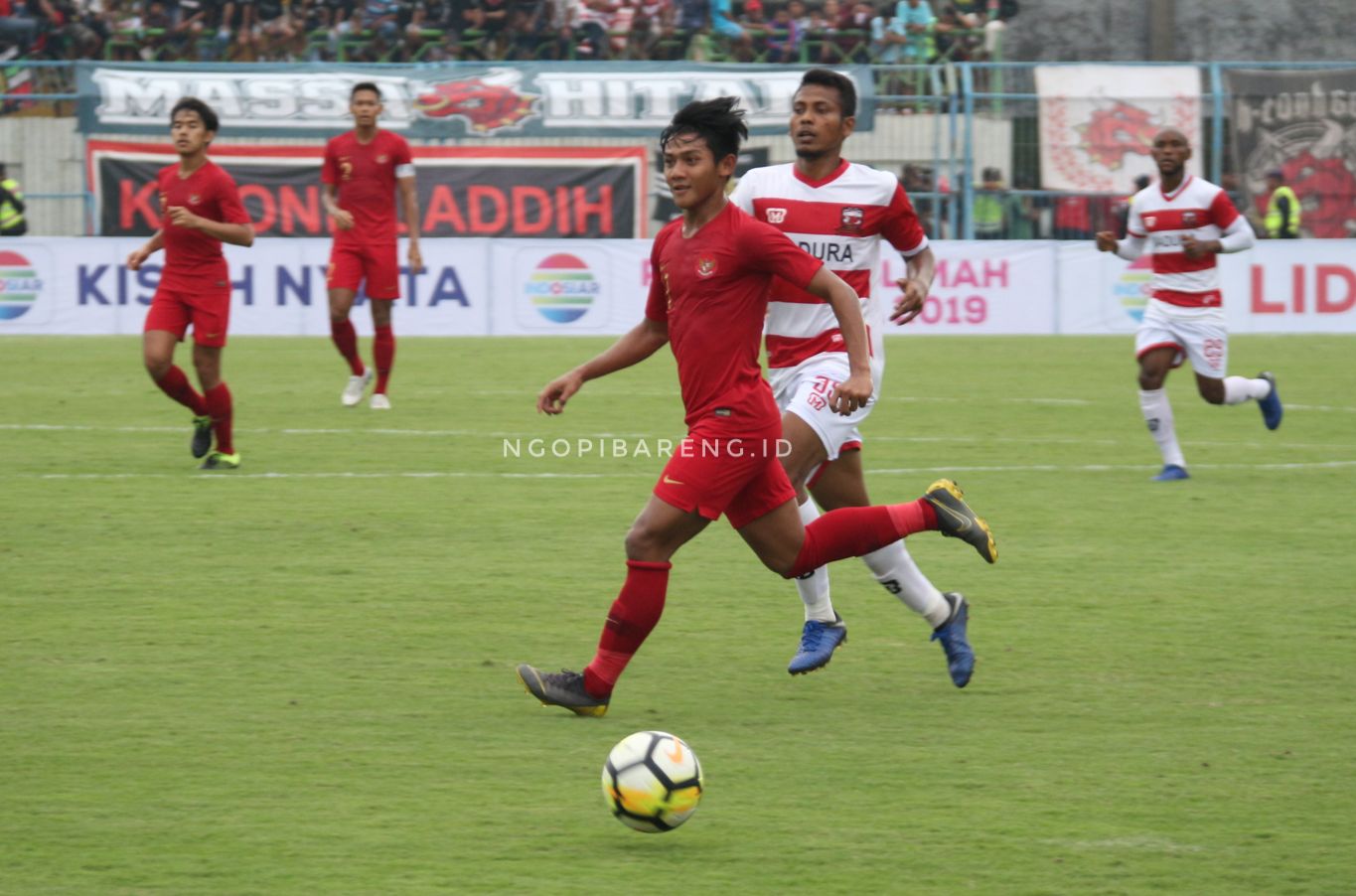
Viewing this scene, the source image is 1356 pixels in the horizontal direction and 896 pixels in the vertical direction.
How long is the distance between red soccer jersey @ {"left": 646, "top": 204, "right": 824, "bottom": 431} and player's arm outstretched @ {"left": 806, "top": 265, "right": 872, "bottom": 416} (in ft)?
0.17

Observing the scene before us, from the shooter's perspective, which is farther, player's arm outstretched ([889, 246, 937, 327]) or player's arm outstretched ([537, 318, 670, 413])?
player's arm outstretched ([889, 246, 937, 327])

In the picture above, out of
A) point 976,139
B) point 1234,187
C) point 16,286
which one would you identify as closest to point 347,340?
point 16,286

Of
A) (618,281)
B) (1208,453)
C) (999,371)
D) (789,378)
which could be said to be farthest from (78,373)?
(789,378)

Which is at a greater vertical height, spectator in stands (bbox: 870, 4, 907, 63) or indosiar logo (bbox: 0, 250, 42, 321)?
spectator in stands (bbox: 870, 4, 907, 63)

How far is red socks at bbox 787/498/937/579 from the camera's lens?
6203mm

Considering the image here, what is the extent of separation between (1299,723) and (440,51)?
25.0 meters

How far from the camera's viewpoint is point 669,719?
606cm

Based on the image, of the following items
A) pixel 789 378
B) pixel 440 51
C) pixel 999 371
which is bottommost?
pixel 999 371

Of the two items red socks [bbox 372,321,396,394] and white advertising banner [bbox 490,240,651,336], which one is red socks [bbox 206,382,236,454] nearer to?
red socks [bbox 372,321,396,394]

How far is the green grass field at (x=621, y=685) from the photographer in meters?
4.72

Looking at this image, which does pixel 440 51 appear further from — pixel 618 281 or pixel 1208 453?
pixel 1208 453

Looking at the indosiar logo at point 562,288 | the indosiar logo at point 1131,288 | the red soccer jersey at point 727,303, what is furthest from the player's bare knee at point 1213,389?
the indosiar logo at point 562,288

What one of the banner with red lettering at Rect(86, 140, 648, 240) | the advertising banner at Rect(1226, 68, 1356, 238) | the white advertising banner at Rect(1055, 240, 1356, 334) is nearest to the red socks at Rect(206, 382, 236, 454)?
the white advertising banner at Rect(1055, 240, 1356, 334)

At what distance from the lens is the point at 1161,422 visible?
11820 millimetres
